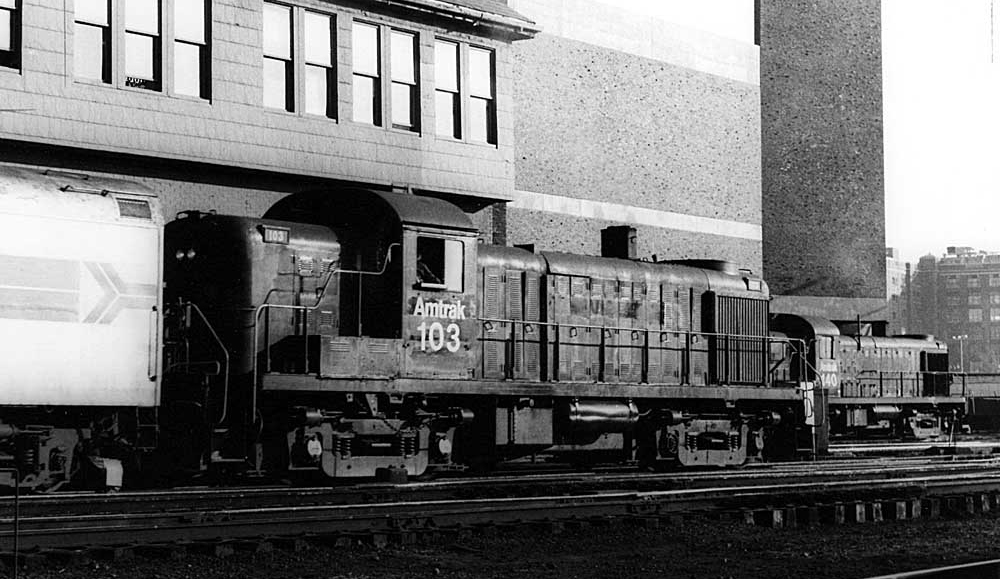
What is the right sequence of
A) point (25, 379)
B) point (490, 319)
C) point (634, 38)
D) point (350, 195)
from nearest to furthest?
point (25, 379)
point (350, 195)
point (490, 319)
point (634, 38)

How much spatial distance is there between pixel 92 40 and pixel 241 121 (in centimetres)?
251

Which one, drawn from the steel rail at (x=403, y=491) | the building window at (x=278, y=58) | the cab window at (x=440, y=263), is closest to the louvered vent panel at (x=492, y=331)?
the cab window at (x=440, y=263)

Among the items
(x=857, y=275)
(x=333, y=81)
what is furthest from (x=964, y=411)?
(x=333, y=81)

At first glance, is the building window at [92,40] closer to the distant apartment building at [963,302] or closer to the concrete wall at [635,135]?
the concrete wall at [635,135]

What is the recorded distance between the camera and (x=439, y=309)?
48.8 ft

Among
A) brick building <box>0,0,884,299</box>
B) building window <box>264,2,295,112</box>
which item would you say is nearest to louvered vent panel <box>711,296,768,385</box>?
brick building <box>0,0,884,299</box>

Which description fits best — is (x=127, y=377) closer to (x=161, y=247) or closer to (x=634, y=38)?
(x=161, y=247)

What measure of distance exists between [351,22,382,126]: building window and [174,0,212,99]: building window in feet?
8.86

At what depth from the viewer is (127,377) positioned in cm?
1281

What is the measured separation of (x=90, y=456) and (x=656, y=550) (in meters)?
6.01

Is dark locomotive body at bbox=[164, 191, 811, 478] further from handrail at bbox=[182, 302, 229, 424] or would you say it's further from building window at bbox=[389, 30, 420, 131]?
building window at bbox=[389, 30, 420, 131]

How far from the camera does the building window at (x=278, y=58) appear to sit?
19828 mm

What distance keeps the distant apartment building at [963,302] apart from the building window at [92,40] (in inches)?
4696

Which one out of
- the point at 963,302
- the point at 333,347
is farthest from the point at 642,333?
the point at 963,302
